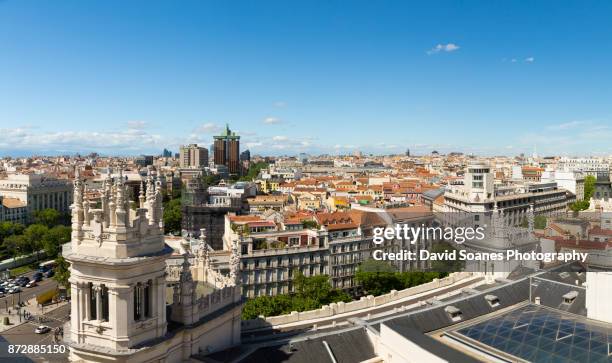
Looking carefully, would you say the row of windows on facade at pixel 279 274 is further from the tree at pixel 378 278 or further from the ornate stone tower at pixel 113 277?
the ornate stone tower at pixel 113 277

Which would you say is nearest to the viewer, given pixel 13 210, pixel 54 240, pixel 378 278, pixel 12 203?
pixel 378 278

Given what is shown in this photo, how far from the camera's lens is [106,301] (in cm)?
1781

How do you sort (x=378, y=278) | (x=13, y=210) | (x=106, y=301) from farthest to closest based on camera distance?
(x=13, y=210)
(x=378, y=278)
(x=106, y=301)

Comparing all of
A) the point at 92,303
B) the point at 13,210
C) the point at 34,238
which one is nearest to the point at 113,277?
the point at 92,303

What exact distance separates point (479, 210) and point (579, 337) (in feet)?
212

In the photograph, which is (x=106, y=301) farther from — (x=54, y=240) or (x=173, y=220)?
(x=173, y=220)

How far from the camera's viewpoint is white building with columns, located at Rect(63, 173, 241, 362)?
55.6 ft

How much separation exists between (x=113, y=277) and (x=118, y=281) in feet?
0.75

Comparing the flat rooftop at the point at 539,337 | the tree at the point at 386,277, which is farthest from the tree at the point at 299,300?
the flat rooftop at the point at 539,337

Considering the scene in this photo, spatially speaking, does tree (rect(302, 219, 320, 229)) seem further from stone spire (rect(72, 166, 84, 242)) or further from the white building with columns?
stone spire (rect(72, 166, 84, 242))

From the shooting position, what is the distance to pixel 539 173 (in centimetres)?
14762

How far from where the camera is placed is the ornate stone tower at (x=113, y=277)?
55.6ft

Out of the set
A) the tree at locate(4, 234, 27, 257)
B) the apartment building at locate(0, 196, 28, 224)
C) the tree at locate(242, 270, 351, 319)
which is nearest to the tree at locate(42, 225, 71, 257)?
the tree at locate(4, 234, 27, 257)

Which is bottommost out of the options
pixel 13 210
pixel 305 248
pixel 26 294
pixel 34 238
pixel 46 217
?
pixel 26 294
